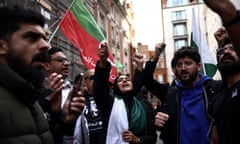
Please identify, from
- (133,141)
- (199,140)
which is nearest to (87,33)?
(133,141)

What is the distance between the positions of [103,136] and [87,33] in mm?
2607

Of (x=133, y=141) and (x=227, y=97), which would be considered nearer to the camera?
(x=227, y=97)

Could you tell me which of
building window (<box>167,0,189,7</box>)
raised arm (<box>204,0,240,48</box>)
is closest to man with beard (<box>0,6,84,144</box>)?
raised arm (<box>204,0,240,48</box>)

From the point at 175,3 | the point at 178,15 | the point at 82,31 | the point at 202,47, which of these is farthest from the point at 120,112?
the point at 175,3

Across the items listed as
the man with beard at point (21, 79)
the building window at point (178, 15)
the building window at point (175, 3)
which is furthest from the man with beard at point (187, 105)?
the building window at point (175, 3)

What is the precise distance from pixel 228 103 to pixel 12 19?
5.48 feet

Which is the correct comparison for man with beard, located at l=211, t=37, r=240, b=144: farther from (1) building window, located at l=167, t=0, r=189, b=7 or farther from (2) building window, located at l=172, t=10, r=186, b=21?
(1) building window, located at l=167, t=0, r=189, b=7

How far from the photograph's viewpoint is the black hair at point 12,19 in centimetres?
222

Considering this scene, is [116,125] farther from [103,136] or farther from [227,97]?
[227,97]

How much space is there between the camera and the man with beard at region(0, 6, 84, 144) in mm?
1963

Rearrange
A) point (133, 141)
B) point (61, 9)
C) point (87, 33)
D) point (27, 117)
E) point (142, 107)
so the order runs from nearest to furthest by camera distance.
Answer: point (27, 117)
point (133, 141)
point (142, 107)
point (87, 33)
point (61, 9)

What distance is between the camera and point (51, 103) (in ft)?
9.20

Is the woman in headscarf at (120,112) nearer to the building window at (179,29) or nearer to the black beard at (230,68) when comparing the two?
the black beard at (230,68)

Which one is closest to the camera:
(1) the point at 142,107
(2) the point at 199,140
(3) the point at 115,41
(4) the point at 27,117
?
(4) the point at 27,117
